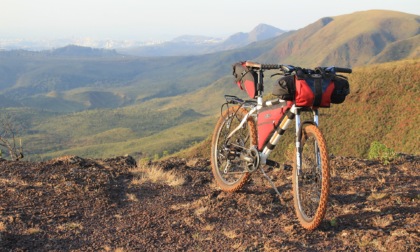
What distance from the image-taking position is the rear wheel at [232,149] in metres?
7.50

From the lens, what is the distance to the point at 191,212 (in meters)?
7.01

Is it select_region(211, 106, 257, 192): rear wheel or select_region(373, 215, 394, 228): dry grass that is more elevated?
select_region(211, 106, 257, 192): rear wheel

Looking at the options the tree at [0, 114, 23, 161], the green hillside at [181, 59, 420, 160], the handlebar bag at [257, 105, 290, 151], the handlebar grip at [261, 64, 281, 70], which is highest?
the handlebar grip at [261, 64, 281, 70]

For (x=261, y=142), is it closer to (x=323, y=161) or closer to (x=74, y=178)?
(x=323, y=161)

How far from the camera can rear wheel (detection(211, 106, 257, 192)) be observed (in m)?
7.50

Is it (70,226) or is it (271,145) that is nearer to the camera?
(70,226)

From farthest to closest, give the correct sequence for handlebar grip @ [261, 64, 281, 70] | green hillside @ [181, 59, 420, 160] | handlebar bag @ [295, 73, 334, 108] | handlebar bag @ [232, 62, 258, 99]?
green hillside @ [181, 59, 420, 160] < handlebar bag @ [232, 62, 258, 99] < handlebar grip @ [261, 64, 281, 70] < handlebar bag @ [295, 73, 334, 108]

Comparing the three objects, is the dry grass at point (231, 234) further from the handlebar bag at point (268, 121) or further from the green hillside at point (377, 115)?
the green hillside at point (377, 115)

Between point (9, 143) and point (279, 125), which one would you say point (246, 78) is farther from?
Result: point (9, 143)

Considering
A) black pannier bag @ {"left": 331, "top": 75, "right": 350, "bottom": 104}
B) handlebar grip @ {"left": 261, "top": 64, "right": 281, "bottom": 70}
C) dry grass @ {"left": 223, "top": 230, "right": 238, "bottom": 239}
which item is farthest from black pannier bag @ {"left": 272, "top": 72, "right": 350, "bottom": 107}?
dry grass @ {"left": 223, "top": 230, "right": 238, "bottom": 239}

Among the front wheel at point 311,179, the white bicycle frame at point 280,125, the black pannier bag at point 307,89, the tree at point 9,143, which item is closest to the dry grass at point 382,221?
the front wheel at point 311,179

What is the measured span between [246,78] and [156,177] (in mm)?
3303

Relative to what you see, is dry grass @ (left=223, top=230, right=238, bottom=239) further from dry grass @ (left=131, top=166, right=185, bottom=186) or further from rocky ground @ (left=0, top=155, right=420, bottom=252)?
dry grass @ (left=131, top=166, right=185, bottom=186)

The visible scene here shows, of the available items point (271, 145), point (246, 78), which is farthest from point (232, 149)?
point (246, 78)
